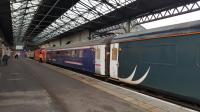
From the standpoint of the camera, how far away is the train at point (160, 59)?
782 cm

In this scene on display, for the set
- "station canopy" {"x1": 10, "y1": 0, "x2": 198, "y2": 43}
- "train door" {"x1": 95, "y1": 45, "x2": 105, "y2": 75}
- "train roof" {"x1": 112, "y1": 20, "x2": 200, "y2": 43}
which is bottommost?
"train door" {"x1": 95, "y1": 45, "x2": 105, "y2": 75}

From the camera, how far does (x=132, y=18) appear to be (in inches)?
1152

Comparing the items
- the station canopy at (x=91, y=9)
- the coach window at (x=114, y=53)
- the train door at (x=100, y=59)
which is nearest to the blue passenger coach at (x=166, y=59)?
the coach window at (x=114, y=53)

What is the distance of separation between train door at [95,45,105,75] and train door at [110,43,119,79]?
52.4 inches

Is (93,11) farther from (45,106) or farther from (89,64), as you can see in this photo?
(45,106)

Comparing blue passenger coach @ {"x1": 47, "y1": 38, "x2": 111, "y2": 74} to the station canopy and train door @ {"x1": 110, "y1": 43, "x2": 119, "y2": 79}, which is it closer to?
train door @ {"x1": 110, "y1": 43, "x2": 119, "y2": 79}

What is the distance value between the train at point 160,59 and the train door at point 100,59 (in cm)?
16

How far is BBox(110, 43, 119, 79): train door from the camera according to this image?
13.2 meters

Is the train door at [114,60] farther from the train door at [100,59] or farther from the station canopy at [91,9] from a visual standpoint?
the station canopy at [91,9]

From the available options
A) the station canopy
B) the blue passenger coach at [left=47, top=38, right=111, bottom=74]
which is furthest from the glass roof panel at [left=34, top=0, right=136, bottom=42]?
the blue passenger coach at [left=47, top=38, right=111, bottom=74]

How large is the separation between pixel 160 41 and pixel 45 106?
496 centimetres

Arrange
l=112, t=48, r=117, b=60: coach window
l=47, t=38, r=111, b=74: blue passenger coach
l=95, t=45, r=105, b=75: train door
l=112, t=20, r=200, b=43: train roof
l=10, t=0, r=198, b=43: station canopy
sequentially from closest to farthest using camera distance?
l=112, t=20, r=200, b=43: train roof, l=112, t=48, r=117, b=60: coach window, l=95, t=45, r=105, b=75: train door, l=47, t=38, r=111, b=74: blue passenger coach, l=10, t=0, r=198, b=43: station canopy

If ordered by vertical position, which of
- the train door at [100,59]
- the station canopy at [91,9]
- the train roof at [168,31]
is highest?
the station canopy at [91,9]

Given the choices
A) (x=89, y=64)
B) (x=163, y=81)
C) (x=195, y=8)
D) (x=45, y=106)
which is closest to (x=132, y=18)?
(x=195, y=8)
